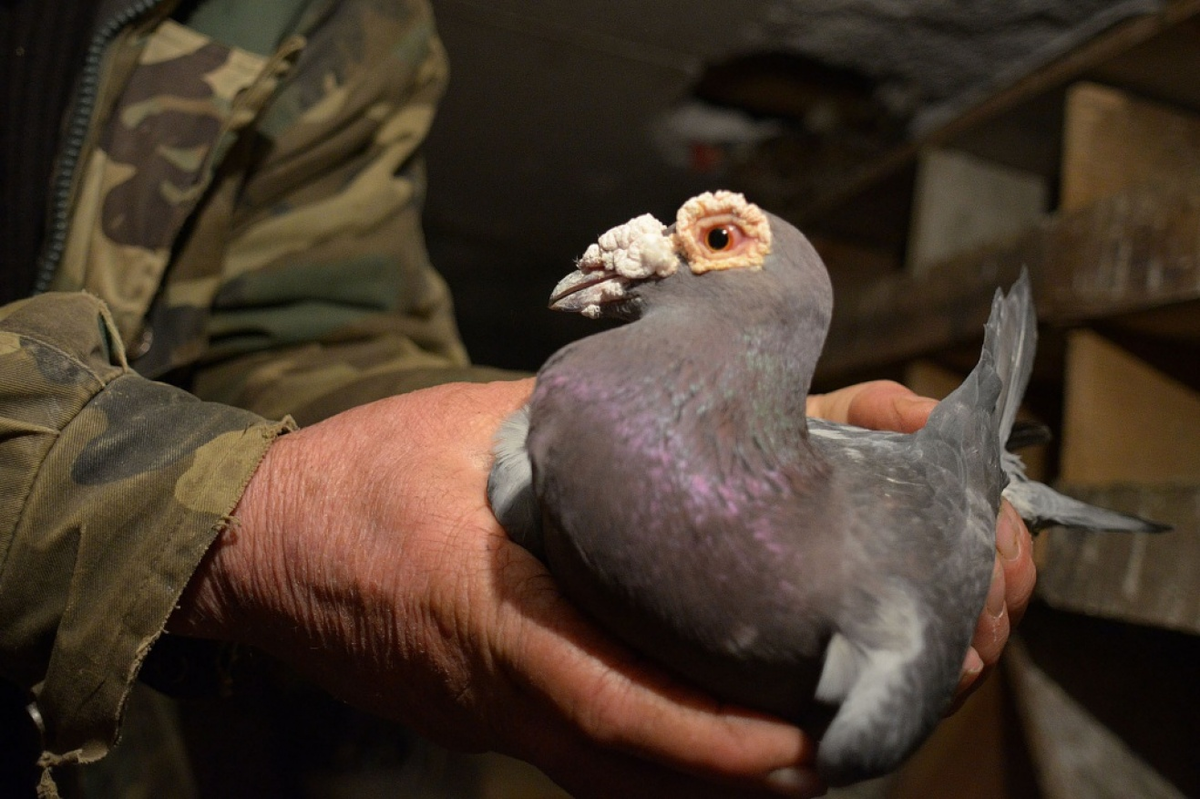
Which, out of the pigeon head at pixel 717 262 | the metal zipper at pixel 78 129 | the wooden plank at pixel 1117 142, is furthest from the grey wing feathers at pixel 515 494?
the wooden plank at pixel 1117 142

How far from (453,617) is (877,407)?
0.46 m

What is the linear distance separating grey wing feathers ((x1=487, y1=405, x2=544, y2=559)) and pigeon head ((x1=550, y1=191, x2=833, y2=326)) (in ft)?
0.45

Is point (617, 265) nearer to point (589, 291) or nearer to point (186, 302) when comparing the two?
point (589, 291)

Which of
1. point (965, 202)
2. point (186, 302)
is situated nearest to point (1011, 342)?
point (186, 302)

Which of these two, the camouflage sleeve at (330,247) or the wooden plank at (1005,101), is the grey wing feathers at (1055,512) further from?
the wooden plank at (1005,101)

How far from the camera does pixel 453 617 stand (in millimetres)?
640

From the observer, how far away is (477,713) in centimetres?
67

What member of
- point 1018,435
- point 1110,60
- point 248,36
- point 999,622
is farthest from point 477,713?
point 1110,60

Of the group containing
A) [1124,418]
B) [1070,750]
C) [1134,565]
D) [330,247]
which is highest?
[330,247]

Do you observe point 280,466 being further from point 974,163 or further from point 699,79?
point 974,163

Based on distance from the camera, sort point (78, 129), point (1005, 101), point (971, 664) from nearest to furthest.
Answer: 1. point (971, 664)
2. point (78, 129)
3. point (1005, 101)

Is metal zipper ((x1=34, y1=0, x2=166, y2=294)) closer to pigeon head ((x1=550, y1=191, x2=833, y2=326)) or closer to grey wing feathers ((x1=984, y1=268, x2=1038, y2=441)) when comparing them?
pigeon head ((x1=550, y1=191, x2=833, y2=326))

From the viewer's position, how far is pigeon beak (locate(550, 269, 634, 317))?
602mm

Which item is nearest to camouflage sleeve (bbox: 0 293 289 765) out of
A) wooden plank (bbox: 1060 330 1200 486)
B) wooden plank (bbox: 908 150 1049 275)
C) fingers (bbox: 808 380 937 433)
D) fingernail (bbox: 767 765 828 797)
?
fingernail (bbox: 767 765 828 797)
